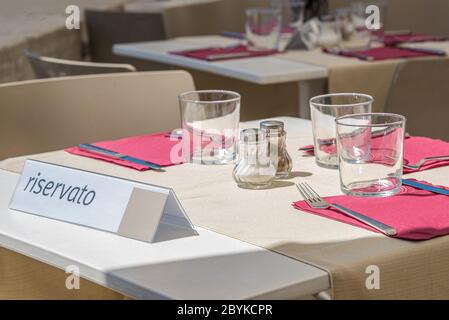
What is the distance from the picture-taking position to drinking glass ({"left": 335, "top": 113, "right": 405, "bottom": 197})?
1506mm

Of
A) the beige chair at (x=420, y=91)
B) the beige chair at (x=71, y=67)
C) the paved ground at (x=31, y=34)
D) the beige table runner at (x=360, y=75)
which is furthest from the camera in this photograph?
the paved ground at (x=31, y=34)

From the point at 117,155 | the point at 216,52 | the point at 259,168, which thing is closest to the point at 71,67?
the point at 216,52

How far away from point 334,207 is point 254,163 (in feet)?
0.66

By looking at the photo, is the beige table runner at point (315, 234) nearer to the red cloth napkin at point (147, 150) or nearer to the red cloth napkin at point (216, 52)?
the red cloth napkin at point (147, 150)

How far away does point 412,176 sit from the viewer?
1.64 meters

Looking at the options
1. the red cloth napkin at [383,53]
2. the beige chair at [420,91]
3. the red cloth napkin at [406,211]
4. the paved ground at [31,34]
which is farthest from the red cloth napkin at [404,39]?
the red cloth napkin at [406,211]

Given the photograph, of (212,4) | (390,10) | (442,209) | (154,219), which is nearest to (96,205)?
(154,219)

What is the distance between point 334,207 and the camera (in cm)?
145

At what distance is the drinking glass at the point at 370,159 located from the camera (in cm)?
151

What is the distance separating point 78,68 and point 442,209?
1716 millimetres

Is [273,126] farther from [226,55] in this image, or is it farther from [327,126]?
[226,55]

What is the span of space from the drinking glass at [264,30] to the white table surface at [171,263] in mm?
2108

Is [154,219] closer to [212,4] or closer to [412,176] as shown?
[412,176]

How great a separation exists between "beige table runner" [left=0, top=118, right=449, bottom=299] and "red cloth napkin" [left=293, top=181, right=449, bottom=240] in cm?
1
